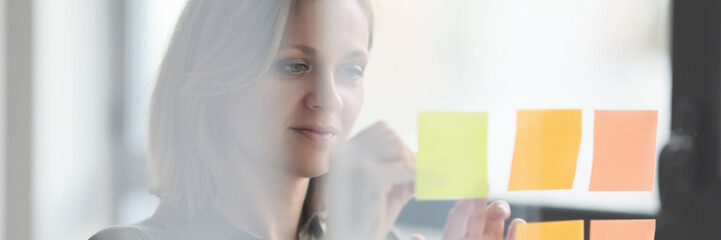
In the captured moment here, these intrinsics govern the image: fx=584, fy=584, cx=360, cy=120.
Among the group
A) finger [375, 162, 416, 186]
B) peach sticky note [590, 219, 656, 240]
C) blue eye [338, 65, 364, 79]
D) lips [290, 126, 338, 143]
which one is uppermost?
blue eye [338, 65, 364, 79]

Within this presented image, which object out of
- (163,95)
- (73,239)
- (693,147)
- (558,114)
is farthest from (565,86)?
(73,239)

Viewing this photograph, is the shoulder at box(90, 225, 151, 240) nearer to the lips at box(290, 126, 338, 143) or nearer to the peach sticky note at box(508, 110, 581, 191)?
the lips at box(290, 126, 338, 143)

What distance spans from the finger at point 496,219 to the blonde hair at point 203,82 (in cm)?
21

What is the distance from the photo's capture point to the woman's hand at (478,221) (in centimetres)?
54

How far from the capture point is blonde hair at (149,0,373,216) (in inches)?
18.7

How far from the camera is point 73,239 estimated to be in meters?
0.52

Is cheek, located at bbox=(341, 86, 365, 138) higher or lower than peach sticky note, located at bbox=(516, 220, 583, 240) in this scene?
higher

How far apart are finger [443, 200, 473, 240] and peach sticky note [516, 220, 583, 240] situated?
54 millimetres

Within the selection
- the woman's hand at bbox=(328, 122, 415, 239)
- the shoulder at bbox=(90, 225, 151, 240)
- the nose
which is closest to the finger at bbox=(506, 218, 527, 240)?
the woman's hand at bbox=(328, 122, 415, 239)

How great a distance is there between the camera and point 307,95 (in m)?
0.48

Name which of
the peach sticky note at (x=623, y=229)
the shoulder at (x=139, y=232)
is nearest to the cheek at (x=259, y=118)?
the shoulder at (x=139, y=232)

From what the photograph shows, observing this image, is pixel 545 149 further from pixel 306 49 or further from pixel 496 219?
pixel 306 49

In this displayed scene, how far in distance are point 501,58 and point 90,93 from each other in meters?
0.37

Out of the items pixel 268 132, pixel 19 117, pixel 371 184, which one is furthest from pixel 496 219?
pixel 19 117
